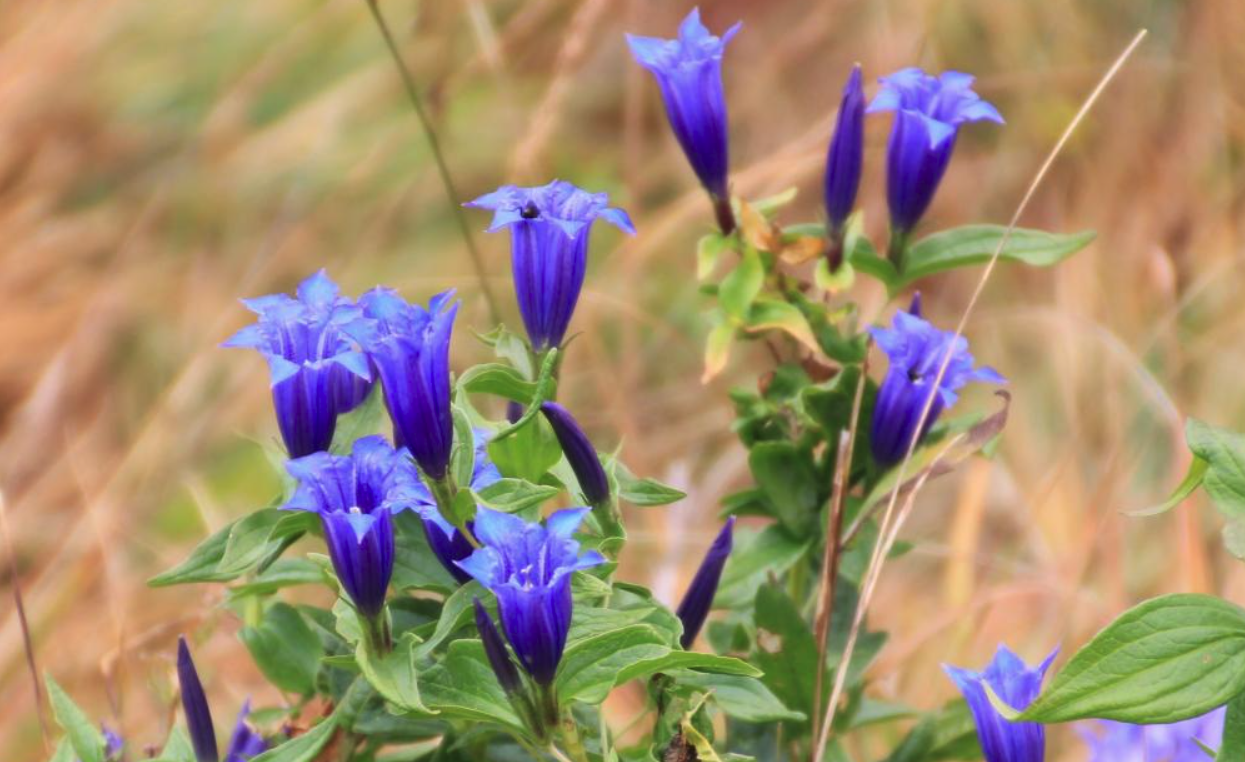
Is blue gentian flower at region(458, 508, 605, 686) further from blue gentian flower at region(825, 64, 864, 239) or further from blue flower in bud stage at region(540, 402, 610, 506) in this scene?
blue gentian flower at region(825, 64, 864, 239)

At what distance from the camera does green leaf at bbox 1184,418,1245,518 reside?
2.56 ft

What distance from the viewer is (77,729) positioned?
2.72ft

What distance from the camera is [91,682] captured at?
2145mm

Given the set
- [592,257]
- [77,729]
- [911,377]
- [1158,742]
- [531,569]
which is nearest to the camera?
[531,569]

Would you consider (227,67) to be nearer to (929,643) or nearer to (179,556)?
(179,556)

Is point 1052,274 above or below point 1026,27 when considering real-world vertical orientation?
below

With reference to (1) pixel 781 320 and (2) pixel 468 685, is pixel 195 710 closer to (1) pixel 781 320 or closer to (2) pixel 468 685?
(2) pixel 468 685

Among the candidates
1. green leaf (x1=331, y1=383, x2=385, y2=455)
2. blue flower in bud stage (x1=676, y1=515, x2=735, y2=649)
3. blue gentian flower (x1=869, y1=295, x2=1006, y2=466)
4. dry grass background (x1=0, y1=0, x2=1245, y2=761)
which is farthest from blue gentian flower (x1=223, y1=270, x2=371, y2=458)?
dry grass background (x1=0, y1=0, x2=1245, y2=761)

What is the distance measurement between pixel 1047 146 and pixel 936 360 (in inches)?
82.4

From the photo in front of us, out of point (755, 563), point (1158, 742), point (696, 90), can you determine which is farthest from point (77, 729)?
point (1158, 742)

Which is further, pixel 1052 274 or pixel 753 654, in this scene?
pixel 1052 274

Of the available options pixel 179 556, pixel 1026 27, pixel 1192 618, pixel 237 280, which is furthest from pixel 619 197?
pixel 1192 618

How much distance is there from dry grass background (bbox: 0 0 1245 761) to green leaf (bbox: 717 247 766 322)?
926 mm

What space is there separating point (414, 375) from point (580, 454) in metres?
0.09
